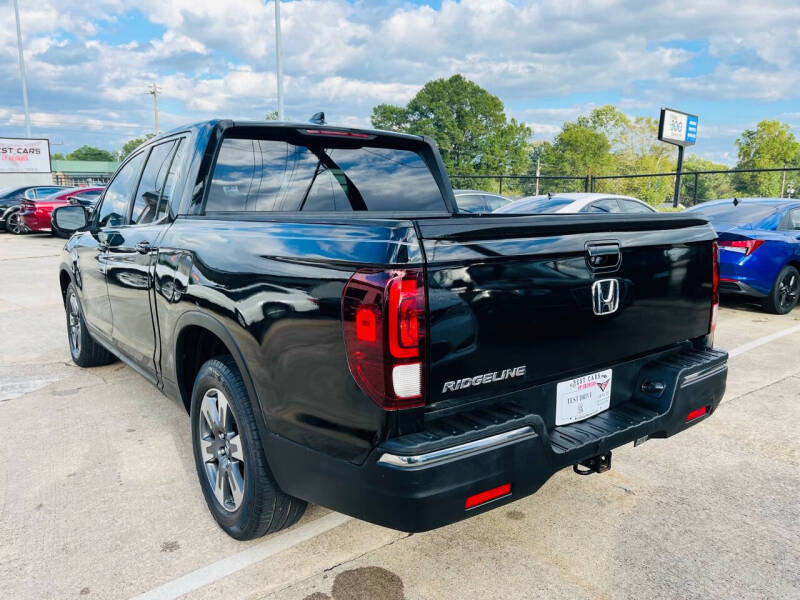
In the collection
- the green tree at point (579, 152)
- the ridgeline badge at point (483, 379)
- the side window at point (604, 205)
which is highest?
the green tree at point (579, 152)

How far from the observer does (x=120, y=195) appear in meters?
4.34

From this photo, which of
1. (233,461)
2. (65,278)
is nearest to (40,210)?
(65,278)

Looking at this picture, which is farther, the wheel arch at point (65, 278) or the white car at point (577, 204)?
the white car at point (577, 204)

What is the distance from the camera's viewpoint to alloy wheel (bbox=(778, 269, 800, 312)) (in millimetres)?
8078

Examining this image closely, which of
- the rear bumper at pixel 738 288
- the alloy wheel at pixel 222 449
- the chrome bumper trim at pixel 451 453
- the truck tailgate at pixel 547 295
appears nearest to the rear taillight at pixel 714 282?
the truck tailgate at pixel 547 295

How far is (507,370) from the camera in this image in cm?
217

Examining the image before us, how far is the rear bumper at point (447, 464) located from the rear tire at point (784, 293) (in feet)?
21.7

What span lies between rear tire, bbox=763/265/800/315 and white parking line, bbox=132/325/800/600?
7.19 meters

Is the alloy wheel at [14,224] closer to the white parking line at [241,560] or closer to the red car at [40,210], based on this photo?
the red car at [40,210]

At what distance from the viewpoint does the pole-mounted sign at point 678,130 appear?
20.5 meters

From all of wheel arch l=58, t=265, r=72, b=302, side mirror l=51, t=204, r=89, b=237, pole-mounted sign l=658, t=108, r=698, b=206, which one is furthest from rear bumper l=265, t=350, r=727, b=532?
pole-mounted sign l=658, t=108, r=698, b=206

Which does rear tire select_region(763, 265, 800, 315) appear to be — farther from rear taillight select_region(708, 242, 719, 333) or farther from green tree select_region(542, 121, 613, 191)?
green tree select_region(542, 121, 613, 191)

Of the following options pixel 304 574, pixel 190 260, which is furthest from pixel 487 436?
pixel 190 260

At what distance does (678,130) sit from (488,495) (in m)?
22.5
